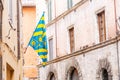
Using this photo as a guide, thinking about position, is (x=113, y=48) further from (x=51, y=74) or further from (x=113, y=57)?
(x=51, y=74)

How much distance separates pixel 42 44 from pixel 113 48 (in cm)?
769

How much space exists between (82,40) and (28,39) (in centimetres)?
1909

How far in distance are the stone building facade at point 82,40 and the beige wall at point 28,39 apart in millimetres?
9294

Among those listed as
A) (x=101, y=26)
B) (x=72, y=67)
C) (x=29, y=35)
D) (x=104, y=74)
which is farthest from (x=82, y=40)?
(x=29, y=35)

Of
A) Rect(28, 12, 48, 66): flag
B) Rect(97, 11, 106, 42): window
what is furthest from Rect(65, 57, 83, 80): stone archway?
Rect(97, 11, 106, 42): window

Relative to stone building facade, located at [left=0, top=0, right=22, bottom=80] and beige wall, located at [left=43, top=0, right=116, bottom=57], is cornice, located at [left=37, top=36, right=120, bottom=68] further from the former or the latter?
stone building facade, located at [left=0, top=0, right=22, bottom=80]

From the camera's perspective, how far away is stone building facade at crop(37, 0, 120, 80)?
753 inches

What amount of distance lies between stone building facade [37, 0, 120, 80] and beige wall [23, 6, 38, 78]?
9.29 metres

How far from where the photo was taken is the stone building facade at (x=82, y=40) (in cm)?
1912

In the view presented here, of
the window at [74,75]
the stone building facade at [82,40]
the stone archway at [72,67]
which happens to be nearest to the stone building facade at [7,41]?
the stone building facade at [82,40]

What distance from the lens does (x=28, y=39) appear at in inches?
1646

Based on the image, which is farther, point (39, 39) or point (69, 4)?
point (69, 4)

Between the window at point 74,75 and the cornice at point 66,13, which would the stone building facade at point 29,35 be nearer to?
the cornice at point 66,13

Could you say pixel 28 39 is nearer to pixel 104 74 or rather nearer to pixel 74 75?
pixel 74 75
